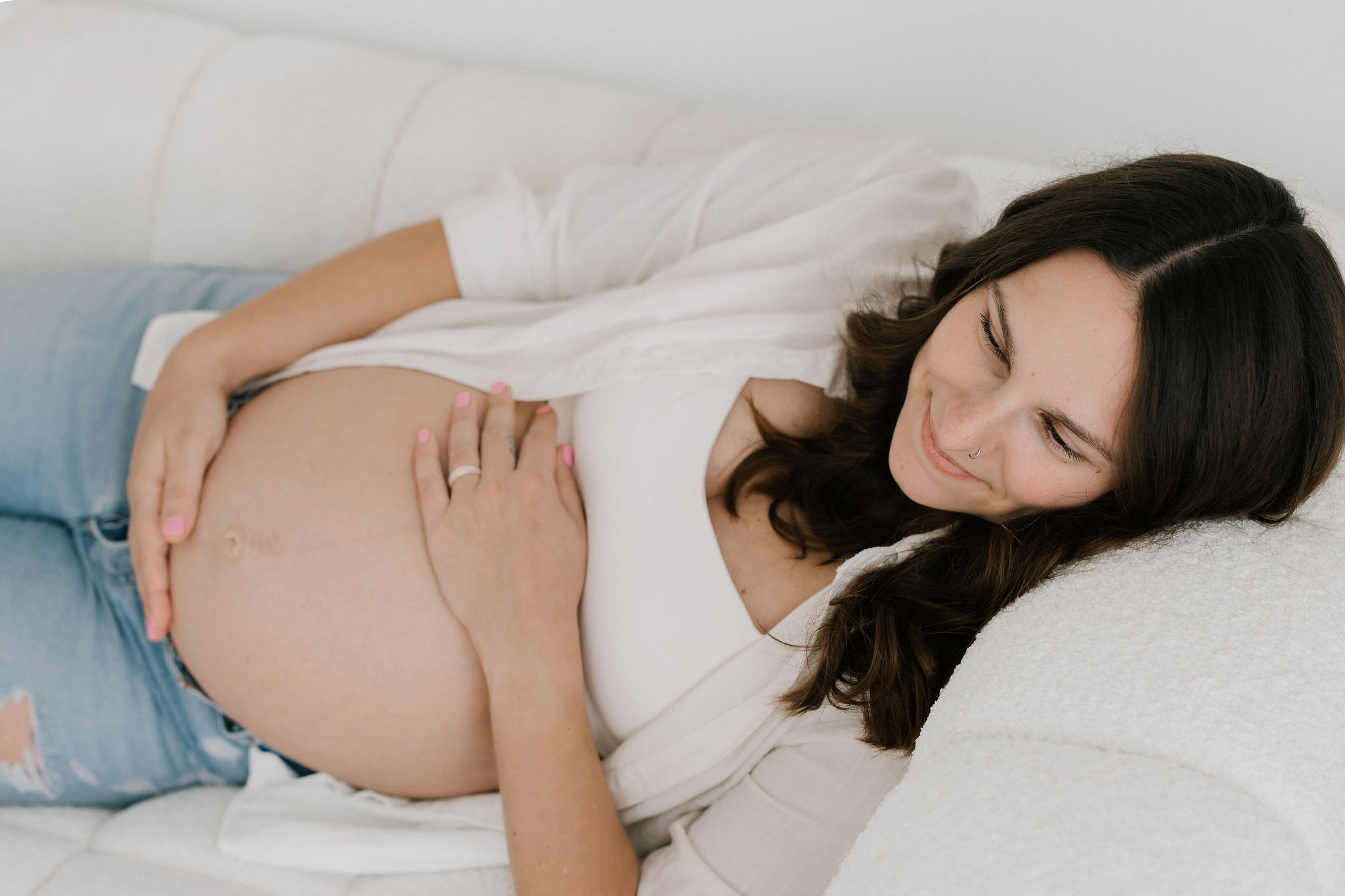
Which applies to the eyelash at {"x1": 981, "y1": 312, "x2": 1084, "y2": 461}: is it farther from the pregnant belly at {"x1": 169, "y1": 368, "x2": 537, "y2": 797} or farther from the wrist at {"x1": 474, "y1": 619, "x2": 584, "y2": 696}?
the pregnant belly at {"x1": 169, "y1": 368, "x2": 537, "y2": 797}

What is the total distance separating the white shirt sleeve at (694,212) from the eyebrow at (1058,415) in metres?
0.30

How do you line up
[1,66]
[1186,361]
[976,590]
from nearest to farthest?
1. [1186,361]
2. [976,590]
3. [1,66]

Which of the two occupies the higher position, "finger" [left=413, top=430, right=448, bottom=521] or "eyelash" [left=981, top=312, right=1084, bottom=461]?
"eyelash" [left=981, top=312, right=1084, bottom=461]

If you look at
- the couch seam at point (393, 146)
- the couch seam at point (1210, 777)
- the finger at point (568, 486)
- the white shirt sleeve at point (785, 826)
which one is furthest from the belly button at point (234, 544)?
the couch seam at point (1210, 777)

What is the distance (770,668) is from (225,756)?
72cm

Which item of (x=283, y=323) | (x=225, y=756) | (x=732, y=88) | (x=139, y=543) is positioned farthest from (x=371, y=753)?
(x=732, y=88)

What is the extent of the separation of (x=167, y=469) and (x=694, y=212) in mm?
730

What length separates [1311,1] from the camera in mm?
1123

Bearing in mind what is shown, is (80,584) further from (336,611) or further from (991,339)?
(991,339)

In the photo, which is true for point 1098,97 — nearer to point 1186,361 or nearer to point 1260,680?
point 1186,361

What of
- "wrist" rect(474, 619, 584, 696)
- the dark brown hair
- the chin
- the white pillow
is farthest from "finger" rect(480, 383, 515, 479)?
the white pillow

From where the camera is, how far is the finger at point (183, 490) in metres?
0.99

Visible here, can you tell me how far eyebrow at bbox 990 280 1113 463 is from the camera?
739mm

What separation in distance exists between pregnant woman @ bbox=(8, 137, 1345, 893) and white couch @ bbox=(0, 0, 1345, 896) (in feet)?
0.32
